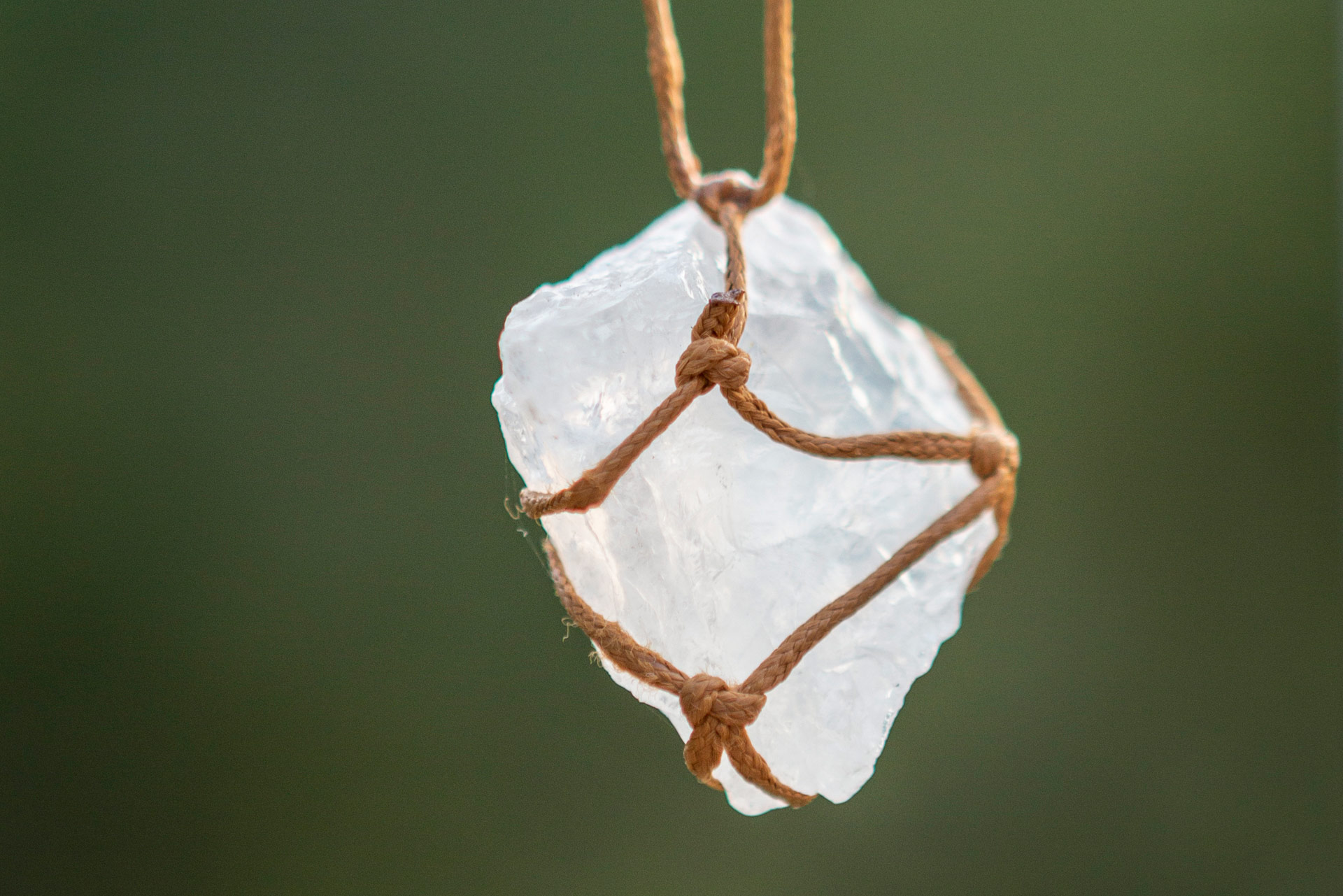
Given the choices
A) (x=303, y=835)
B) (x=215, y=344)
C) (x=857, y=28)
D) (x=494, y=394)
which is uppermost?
(x=857, y=28)

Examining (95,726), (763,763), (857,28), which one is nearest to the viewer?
(763,763)

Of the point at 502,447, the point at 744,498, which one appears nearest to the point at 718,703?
the point at 744,498

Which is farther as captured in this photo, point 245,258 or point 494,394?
point 245,258

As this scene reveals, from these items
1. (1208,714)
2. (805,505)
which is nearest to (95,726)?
(805,505)

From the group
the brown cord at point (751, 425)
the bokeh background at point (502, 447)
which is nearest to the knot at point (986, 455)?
the brown cord at point (751, 425)

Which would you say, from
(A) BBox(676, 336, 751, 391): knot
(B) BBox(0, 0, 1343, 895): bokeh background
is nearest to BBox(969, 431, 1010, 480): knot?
(A) BBox(676, 336, 751, 391): knot

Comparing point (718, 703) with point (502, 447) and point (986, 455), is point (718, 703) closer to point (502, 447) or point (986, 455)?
point (986, 455)

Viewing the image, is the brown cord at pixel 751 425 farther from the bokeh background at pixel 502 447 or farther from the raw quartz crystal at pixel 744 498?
the bokeh background at pixel 502 447

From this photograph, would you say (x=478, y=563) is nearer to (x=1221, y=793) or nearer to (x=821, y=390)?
(x=821, y=390)
